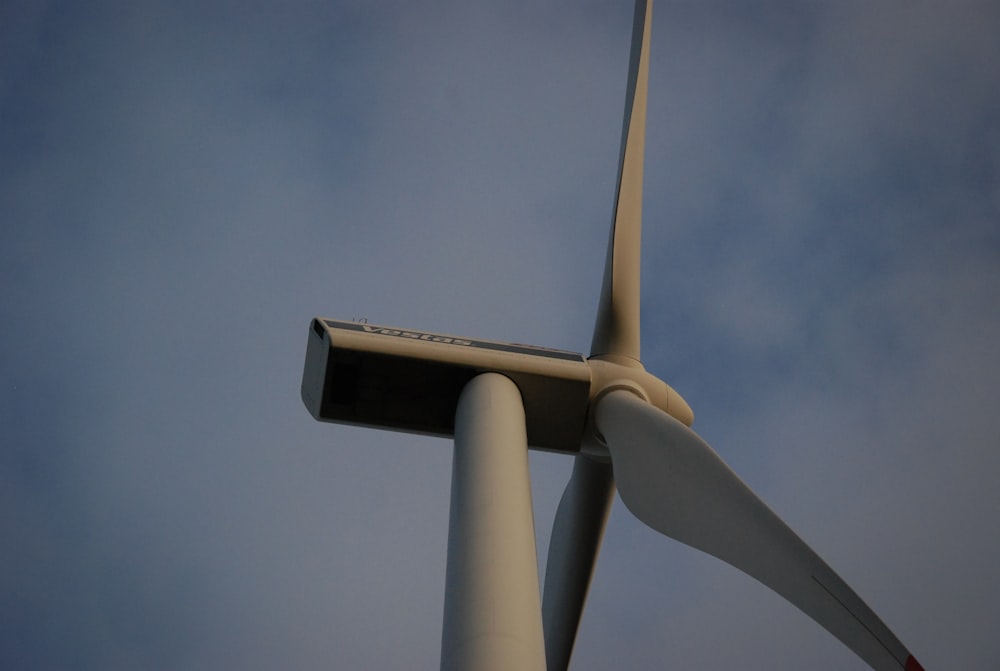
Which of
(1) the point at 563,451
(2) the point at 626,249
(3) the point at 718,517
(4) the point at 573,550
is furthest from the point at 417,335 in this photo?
(3) the point at 718,517

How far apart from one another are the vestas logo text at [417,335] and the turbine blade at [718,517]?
5.81ft

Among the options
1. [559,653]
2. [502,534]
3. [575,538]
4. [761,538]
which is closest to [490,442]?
[502,534]

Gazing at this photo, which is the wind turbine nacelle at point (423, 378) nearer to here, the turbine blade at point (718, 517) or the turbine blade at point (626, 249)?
the turbine blade at point (718, 517)

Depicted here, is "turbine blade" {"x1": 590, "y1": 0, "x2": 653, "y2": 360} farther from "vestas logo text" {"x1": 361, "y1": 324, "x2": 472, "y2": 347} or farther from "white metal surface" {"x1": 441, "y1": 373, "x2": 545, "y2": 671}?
"white metal surface" {"x1": 441, "y1": 373, "x2": 545, "y2": 671}

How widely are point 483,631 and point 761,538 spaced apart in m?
2.56

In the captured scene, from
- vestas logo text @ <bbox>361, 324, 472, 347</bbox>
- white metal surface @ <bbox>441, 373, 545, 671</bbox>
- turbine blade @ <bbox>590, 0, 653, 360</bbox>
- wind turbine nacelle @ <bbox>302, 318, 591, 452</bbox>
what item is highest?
turbine blade @ <bbox>590, 0, 653, 360</bbox>

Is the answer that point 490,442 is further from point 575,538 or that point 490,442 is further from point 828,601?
point 575,538

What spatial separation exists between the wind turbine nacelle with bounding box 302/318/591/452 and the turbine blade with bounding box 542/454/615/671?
1.24m

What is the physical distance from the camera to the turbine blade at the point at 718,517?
6801 millimetres

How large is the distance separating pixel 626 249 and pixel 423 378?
3.47 metres

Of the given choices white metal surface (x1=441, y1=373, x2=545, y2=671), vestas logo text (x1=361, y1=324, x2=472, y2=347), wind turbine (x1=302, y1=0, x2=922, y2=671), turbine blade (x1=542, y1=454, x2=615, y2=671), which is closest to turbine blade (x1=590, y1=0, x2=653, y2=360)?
wind turbine (x1=302, y1=0, x2=922, y2=671)

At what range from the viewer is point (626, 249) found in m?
12.3

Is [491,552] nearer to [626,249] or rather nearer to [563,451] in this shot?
[563,451]

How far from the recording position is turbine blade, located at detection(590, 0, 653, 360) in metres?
12.0
